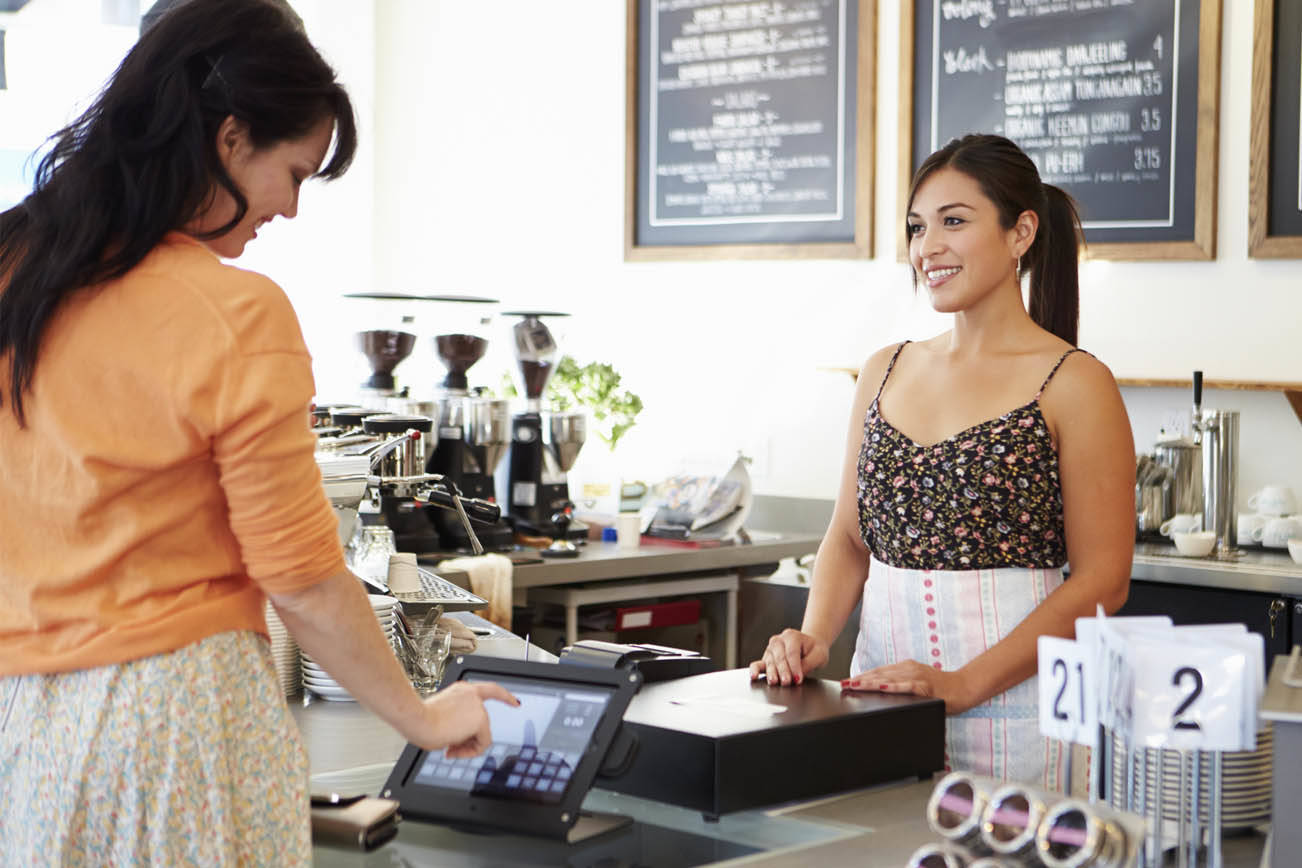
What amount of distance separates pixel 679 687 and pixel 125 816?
2.01ft

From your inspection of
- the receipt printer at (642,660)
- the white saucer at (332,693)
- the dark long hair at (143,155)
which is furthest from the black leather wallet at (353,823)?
the white saucer at (332,693)

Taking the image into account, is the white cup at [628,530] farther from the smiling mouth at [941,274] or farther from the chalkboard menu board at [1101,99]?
the smiling mouth at [941,274]

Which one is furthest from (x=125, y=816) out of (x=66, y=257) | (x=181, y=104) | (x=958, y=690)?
(x=958, y=690)

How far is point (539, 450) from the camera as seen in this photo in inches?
155

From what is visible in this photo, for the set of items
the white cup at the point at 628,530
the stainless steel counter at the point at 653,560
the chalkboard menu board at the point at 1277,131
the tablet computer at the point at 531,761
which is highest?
the chalkboard menu board at the point at 1277,131

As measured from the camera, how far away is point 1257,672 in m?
1.05

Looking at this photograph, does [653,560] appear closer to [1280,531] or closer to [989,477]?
[1280,531]

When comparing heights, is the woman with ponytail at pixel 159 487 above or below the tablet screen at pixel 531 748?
above

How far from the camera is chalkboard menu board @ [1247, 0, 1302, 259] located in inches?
132

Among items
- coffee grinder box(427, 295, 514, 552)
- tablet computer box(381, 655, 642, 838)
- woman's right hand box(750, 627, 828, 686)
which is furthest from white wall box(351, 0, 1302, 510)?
tablet computer box(381, 655, 642, 838)

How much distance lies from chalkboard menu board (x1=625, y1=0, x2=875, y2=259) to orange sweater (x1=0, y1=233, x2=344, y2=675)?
3092mm

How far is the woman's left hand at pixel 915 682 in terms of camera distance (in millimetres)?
1605

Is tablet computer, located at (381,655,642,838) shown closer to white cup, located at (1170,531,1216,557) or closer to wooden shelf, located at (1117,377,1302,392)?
white cup, located at (1170,531,1216,557)

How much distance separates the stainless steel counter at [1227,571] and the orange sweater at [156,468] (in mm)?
2370
